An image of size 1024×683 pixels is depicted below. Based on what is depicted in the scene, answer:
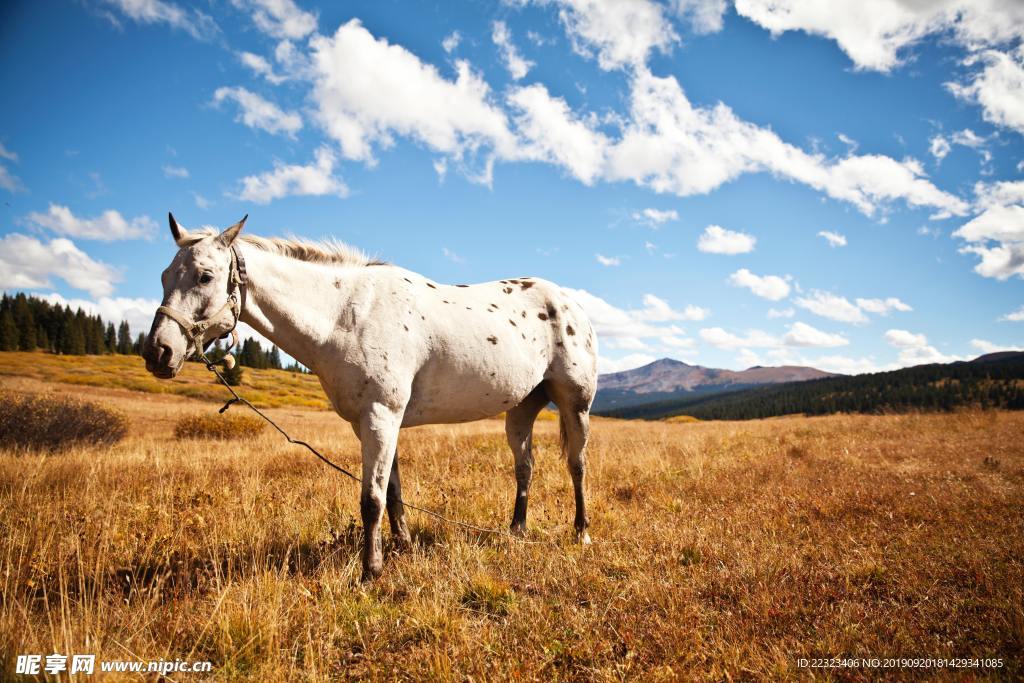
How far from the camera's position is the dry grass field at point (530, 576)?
307 cm

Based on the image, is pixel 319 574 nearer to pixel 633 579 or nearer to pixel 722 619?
pixel 633 579

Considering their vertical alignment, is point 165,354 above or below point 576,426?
above

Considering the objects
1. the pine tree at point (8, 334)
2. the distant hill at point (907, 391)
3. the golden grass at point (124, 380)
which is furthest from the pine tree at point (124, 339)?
the distant hill at point (907, 391)

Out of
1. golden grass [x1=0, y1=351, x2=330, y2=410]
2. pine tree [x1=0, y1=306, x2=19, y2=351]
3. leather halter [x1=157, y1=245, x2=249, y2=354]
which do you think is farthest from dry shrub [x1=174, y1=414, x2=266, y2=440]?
pine tree [x1=0, y1=306, x2=19, y2=351]

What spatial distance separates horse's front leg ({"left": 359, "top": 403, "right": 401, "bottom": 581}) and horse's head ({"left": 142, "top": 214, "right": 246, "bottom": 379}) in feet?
4.99

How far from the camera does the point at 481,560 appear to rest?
4.70m

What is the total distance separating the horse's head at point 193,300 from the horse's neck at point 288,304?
6.8 inches

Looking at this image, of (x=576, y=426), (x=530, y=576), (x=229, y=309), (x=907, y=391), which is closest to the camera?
(x=229, y=309)

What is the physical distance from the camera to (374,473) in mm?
4277

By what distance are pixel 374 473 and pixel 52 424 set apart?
16.0 metres

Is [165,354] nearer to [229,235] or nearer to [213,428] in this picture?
[229,235]

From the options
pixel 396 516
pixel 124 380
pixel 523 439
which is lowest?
pixel 124 380

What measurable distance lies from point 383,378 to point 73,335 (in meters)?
112

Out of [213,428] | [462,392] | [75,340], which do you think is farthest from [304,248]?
[75,340]
